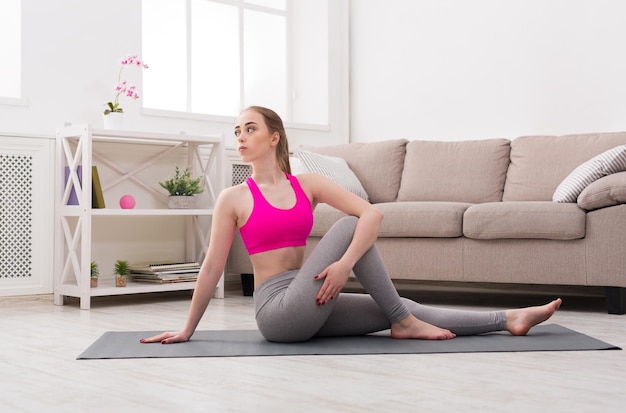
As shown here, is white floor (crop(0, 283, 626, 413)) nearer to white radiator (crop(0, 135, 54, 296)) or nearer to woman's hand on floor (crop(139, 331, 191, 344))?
woman's hand on floor (crop(139, 331, 191, 344))

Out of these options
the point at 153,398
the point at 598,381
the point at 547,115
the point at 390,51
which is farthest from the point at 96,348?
the point at 390,51

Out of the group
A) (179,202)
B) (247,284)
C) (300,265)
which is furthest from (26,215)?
(300,265)

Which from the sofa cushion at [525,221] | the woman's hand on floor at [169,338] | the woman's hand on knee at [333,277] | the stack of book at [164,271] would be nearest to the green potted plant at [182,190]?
the stack of book at [164,271]

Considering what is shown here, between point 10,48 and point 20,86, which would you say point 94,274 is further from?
point 10,48

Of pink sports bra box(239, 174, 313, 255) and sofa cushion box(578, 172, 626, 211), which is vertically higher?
sofa cushion box(578, 172, 626, 211)

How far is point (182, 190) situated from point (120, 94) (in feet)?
2.18

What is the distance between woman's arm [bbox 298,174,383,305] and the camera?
2.42m

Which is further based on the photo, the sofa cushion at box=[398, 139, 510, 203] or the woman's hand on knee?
the sofa cushion at box=[398, 139, 510, 203]

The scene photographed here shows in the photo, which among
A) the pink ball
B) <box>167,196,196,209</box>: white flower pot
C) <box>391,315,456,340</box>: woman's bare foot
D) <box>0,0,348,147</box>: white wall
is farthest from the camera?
<box>167,196,196,209</box>: white flower pot

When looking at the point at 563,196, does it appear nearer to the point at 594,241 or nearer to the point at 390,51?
the point at 594,241

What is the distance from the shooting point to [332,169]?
15.3 feet

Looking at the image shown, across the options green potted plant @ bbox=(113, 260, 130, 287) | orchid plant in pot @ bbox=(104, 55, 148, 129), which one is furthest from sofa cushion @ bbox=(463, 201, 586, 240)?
orchid plant in pot @ bbox=(104, 55, 148, 129)

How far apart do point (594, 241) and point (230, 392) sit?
7.31 feet

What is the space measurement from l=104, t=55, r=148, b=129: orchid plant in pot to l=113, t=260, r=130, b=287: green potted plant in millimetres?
720
